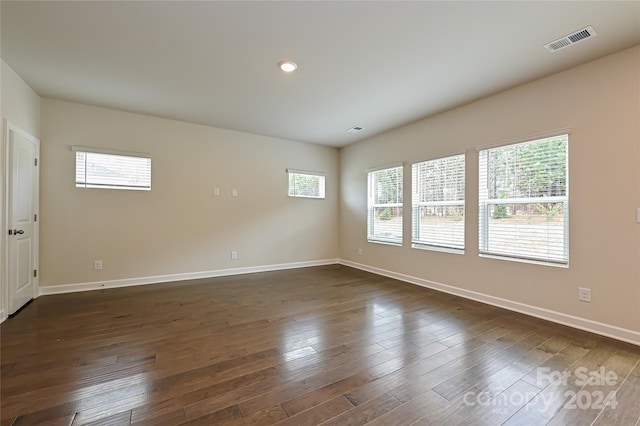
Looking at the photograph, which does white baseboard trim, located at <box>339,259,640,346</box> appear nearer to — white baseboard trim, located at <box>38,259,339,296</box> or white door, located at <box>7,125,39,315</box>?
white baseboard trim, located at <box>38,259,339,296</box>

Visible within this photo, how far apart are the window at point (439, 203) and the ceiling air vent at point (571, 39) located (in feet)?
5.16

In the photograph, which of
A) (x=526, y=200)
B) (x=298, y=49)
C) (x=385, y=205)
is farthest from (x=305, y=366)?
(x=385, y=205)

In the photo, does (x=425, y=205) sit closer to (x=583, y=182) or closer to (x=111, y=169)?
(x=583, y=182)

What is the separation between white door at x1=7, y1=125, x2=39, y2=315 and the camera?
3.01 metres

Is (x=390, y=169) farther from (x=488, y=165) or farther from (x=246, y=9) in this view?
(x=246, y=9)

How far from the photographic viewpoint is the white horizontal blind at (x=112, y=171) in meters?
4.04

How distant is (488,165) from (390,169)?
5.85 feet

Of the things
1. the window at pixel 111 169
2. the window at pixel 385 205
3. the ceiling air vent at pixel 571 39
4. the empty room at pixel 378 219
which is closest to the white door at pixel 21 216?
the empty room at pixel 378 219

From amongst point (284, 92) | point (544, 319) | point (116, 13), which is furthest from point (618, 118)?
point (116, 13)

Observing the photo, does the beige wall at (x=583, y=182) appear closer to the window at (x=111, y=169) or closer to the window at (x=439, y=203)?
the window at (x=439, y=203)

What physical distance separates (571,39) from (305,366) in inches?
140

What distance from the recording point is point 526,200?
10.5ft

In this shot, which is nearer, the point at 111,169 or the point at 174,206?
the point at 111,169

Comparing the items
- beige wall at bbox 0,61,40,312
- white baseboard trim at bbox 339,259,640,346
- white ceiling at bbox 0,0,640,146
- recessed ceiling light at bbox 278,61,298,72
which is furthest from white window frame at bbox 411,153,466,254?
beige wall at bbox 0,61,40,312
